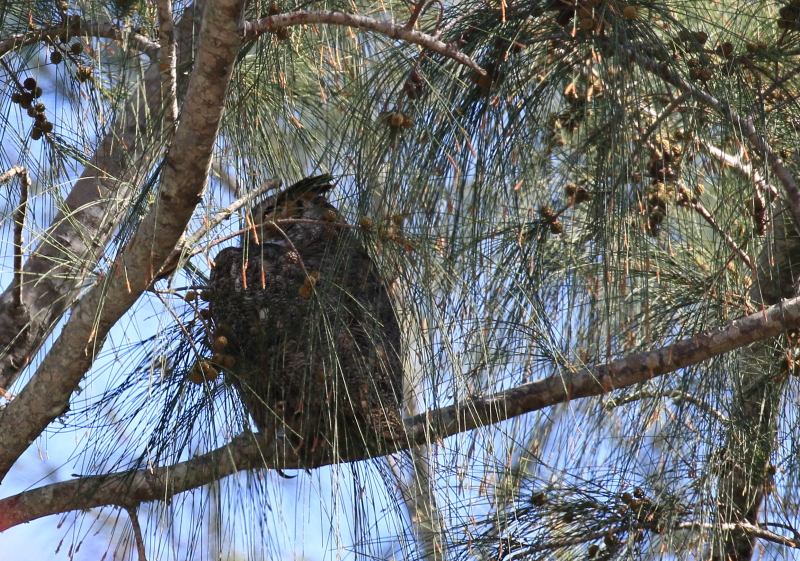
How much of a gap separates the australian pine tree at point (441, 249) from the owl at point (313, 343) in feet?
0.13

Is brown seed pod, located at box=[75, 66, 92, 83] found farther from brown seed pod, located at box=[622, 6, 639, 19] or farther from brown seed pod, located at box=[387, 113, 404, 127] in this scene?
brown seed pod, located at box=[622, 6, 639, 19]

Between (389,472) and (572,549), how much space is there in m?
0.59

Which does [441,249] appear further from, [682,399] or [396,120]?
[682,399]

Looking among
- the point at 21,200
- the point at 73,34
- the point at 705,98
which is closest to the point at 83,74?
the point at 73,34

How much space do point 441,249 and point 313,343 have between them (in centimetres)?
31

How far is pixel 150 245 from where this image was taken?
143 centimetres

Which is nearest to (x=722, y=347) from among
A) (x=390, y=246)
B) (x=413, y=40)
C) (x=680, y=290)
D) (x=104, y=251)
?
(x=680, y=290)

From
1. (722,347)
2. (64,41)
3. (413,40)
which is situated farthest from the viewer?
(64,41)

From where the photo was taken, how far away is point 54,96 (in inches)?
84.9

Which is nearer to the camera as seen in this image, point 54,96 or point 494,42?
point 494,42

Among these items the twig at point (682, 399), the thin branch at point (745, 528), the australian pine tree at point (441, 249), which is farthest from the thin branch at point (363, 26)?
the thin branch at point (745, 528)

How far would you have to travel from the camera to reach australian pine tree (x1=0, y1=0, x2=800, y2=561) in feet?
4.99

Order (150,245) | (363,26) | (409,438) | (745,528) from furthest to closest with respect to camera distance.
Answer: (745,528)
(409,438)
(150,245)
(363,26)

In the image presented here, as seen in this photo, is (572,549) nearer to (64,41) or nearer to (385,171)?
(385,171)
